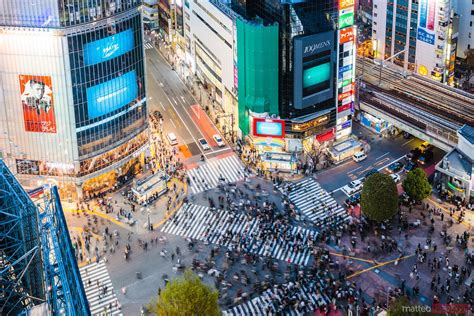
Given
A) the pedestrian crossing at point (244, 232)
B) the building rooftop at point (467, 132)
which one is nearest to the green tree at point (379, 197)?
the pedestrian crossing at point (244, 232)

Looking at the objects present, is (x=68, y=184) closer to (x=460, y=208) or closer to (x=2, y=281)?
(x=2, y=281)

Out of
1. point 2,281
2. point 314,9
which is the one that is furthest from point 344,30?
point 2,281

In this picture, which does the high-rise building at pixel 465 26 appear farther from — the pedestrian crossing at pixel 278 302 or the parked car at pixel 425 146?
the pedestrian crossing at pixel 278 302

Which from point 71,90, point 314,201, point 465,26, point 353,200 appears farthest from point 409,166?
point 71,90

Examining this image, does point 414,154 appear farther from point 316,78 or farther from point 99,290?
point 99,290

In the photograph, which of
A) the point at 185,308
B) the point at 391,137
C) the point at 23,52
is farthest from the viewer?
the point at 391,137
